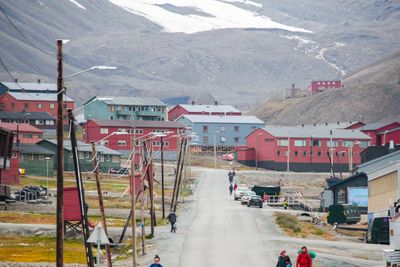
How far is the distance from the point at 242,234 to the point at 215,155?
341 ft

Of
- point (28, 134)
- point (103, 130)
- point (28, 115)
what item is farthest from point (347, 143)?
point (28, 115)

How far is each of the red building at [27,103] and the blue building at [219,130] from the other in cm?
2108

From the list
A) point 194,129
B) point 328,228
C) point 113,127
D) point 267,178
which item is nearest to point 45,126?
point 113,127

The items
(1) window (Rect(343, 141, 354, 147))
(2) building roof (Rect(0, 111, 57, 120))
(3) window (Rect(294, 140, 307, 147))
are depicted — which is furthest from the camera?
(2) building roof (Rect(0, 111, 57, 120))

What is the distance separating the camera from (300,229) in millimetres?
74062

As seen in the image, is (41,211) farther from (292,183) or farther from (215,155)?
(215,155)

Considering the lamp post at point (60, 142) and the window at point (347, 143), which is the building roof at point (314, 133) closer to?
the window at point (347, 143)

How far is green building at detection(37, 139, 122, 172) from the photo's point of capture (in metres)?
133

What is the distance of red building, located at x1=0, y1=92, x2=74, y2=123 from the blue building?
2108cm

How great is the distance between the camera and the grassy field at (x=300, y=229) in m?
71.2

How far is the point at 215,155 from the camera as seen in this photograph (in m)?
170

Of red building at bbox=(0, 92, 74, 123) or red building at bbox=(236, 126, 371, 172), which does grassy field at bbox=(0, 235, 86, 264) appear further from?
red building at bbox=(0, 92, 74, 123)

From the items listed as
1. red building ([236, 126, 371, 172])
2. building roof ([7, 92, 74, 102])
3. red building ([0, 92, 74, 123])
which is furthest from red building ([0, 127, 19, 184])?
building roof ([7, 92, 74, 102])

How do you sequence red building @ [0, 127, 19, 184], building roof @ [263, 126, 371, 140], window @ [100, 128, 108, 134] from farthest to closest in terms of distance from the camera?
window @ [100, 128, 108, 134]
building roof @ [263, 126, 371, 140]
red building @ [0, 127, 19, 184]
